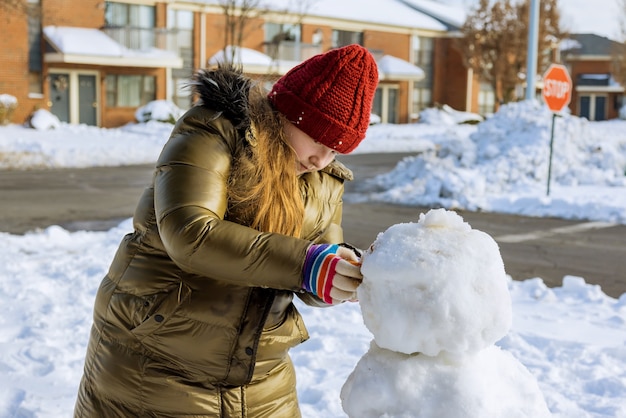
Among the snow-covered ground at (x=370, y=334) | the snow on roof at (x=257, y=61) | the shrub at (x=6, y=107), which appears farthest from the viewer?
the snow on roof at (x=257, y=61)

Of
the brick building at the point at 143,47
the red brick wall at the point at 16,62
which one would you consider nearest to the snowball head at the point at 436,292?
the brick building at the point at 143,47

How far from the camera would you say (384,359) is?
75.1 inches

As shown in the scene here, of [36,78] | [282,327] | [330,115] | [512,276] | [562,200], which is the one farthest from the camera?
[36,78]

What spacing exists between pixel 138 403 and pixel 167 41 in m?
35.1

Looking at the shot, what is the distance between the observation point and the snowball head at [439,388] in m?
1.82

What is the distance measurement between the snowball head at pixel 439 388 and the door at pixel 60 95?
3358 cm

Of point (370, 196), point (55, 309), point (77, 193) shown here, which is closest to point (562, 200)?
point (370, 196)

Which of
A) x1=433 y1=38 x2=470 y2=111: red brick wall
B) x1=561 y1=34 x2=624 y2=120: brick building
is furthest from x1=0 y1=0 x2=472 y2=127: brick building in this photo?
x1=561 y1=34 x2=624 y2=120: brick building

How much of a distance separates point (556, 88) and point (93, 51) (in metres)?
22.8

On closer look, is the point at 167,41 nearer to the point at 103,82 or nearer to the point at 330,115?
the point at 103,82

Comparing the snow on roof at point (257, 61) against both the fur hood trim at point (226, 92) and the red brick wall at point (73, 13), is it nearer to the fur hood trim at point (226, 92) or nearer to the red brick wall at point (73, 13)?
the red brick wall at point (73, 13)

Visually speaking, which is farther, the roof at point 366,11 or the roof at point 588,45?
the roof at point 588,45

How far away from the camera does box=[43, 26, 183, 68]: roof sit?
3188 cm

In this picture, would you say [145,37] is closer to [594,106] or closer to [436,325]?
[436,325]
